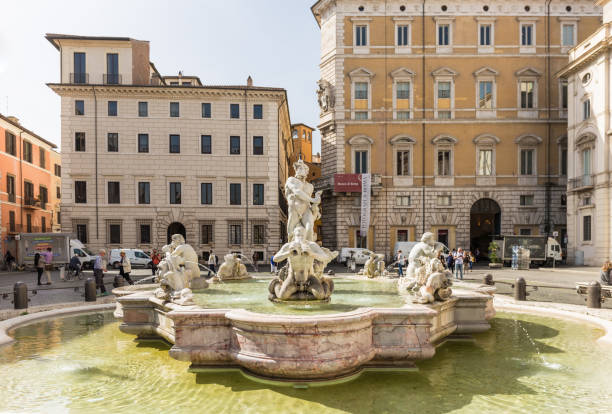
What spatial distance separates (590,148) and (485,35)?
1232cm

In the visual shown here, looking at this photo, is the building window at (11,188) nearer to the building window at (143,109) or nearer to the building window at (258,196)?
the building window at (143,109)

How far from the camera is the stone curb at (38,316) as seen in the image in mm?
7892

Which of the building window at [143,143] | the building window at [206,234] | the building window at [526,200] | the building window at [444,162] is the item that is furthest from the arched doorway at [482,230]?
the building window at [143,143]

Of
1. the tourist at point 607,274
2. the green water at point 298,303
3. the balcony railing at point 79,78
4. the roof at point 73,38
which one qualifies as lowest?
the tourist at point 607,274

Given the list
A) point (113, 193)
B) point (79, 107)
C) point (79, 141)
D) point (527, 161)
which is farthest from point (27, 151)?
point (527, 161)

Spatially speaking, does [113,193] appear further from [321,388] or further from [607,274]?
[607,274]

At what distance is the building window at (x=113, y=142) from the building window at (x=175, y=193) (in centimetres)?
526

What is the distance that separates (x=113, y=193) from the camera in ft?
103

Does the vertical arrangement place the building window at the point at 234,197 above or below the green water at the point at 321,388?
above

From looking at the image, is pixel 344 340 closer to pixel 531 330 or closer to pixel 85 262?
pixel 531 330

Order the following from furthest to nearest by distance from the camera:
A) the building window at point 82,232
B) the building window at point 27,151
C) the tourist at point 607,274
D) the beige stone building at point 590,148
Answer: the building window at point 27,151
the building window at point 82,232
the beige stone building at point 590,148
the tourist at point 607,274

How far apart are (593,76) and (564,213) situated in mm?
10806

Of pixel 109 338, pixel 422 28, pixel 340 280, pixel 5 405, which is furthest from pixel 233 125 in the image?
pixel 5 405

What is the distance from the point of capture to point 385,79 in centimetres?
3272
